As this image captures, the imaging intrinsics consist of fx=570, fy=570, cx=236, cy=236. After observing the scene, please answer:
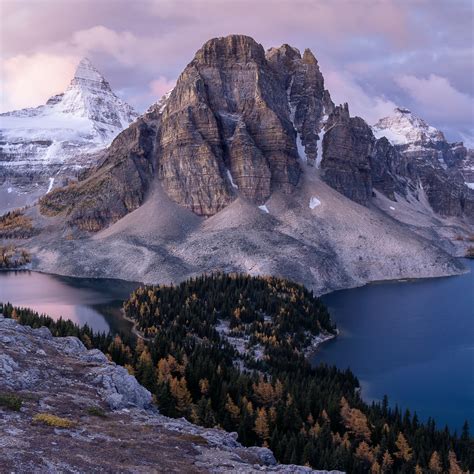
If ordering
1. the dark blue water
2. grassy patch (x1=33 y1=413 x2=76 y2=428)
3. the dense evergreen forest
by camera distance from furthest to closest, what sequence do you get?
1. the dark blue water
2. the dense evergreen forest
3. grassy patch (x1=33 y1=413 x2=76 y2=428)

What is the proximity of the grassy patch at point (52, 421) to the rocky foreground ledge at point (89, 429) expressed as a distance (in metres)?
0.05

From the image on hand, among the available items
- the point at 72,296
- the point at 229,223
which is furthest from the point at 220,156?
the point at 72,296

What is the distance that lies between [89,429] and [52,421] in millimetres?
2059

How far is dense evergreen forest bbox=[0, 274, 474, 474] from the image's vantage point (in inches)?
1850

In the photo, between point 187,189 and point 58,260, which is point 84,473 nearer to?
point 58,260

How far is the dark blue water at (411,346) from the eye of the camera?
231 feet

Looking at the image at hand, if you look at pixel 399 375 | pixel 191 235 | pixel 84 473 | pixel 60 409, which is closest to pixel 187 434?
pixel 60 409

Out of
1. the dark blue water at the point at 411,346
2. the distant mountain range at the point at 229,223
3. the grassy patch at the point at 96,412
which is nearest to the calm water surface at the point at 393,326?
the dark blue water at the point at 411,346

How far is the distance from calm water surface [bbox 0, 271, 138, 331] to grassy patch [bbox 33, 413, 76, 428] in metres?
68.4

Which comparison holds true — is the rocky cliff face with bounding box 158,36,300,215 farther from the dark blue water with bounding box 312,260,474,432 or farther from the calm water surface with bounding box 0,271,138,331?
the dark blue water with bounding box 312,260,474,432

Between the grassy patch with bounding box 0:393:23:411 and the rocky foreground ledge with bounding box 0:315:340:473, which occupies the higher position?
the grassy patch with bounding box 0:393:23:411

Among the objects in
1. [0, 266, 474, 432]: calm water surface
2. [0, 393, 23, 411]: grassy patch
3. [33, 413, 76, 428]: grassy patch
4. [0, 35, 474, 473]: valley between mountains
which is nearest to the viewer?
[33, 413, 76, 428]: grassy patch

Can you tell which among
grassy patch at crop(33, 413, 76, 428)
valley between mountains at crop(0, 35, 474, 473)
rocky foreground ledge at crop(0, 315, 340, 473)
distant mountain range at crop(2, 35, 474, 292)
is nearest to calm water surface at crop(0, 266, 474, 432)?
valley between mountains at crop(0, 35, 474, 473)

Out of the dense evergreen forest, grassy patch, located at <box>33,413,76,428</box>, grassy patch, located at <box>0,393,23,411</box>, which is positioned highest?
grassy patch, located at <box>0,393,23,411</box>
